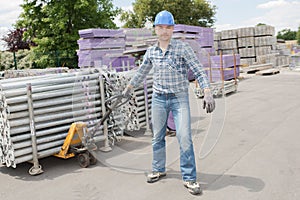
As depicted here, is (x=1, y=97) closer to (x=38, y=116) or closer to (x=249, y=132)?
(x=38, y=116)

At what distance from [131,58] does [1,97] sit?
9.85 meters

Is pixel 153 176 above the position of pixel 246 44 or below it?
below

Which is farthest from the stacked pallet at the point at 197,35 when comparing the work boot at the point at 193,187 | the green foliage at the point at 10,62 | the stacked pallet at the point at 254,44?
the work boot at the point at 193,187

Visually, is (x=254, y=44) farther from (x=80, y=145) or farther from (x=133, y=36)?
(x=80, y=145)

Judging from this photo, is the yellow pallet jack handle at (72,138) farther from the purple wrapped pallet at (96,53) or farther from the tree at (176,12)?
the tree at (176,12)

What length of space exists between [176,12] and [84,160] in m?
34.9

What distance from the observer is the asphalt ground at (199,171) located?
170 inches

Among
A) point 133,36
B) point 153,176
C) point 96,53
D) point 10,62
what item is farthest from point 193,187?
point 10,62

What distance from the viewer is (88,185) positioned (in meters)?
4.72

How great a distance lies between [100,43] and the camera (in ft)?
49.4

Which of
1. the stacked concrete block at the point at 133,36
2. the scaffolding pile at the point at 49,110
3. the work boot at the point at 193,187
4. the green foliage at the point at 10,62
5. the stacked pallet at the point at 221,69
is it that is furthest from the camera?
the green foliage at the point at 10,62

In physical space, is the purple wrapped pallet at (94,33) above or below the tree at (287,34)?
below

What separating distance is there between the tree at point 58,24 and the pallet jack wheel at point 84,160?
1771 cm

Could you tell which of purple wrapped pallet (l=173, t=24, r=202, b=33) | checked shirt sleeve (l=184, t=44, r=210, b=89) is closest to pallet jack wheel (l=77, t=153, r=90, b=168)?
checked shirt sleeve (l=184, t=44, r=210, b=89)
